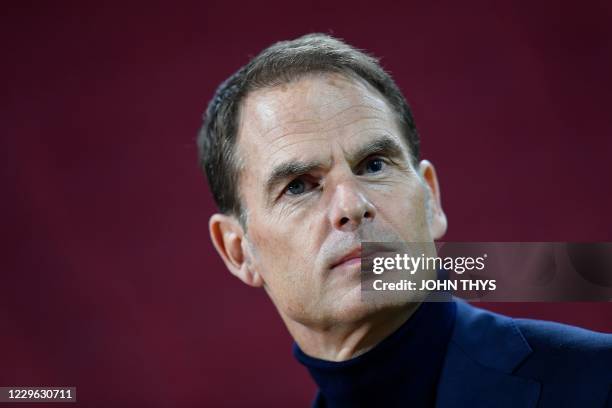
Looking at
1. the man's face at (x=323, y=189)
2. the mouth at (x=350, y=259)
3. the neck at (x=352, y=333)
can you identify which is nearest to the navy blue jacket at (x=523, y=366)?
the neck at (x=352, y=333)

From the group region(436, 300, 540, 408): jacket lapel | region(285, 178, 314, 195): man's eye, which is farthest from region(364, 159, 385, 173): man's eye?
region(436, 300, 540, 408): jacket lapel

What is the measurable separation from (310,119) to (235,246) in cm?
43

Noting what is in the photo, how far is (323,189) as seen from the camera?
1.88 meters

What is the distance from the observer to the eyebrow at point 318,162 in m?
1.89

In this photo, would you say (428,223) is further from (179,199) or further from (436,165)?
(179,199)

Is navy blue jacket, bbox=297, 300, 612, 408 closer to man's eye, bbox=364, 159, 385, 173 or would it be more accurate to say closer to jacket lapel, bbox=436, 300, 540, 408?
jacket lapel, bbox=436, 300, 540, 408

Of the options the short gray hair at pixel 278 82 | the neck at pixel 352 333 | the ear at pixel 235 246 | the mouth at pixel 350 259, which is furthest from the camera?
→ the ear at pixel 235 246

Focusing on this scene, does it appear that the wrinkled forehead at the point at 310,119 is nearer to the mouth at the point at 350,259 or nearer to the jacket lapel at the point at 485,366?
the mouth at the point at 350,259

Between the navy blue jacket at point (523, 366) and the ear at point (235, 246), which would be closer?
the navy blue jacket at point (523, 366)

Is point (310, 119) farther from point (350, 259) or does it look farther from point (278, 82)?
point (350, 259)

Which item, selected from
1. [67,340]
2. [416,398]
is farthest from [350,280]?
[67,340]

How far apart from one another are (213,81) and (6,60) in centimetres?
84

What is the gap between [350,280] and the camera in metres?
1.78

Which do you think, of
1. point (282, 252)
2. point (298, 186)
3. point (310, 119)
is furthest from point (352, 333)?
point (310, 119)
